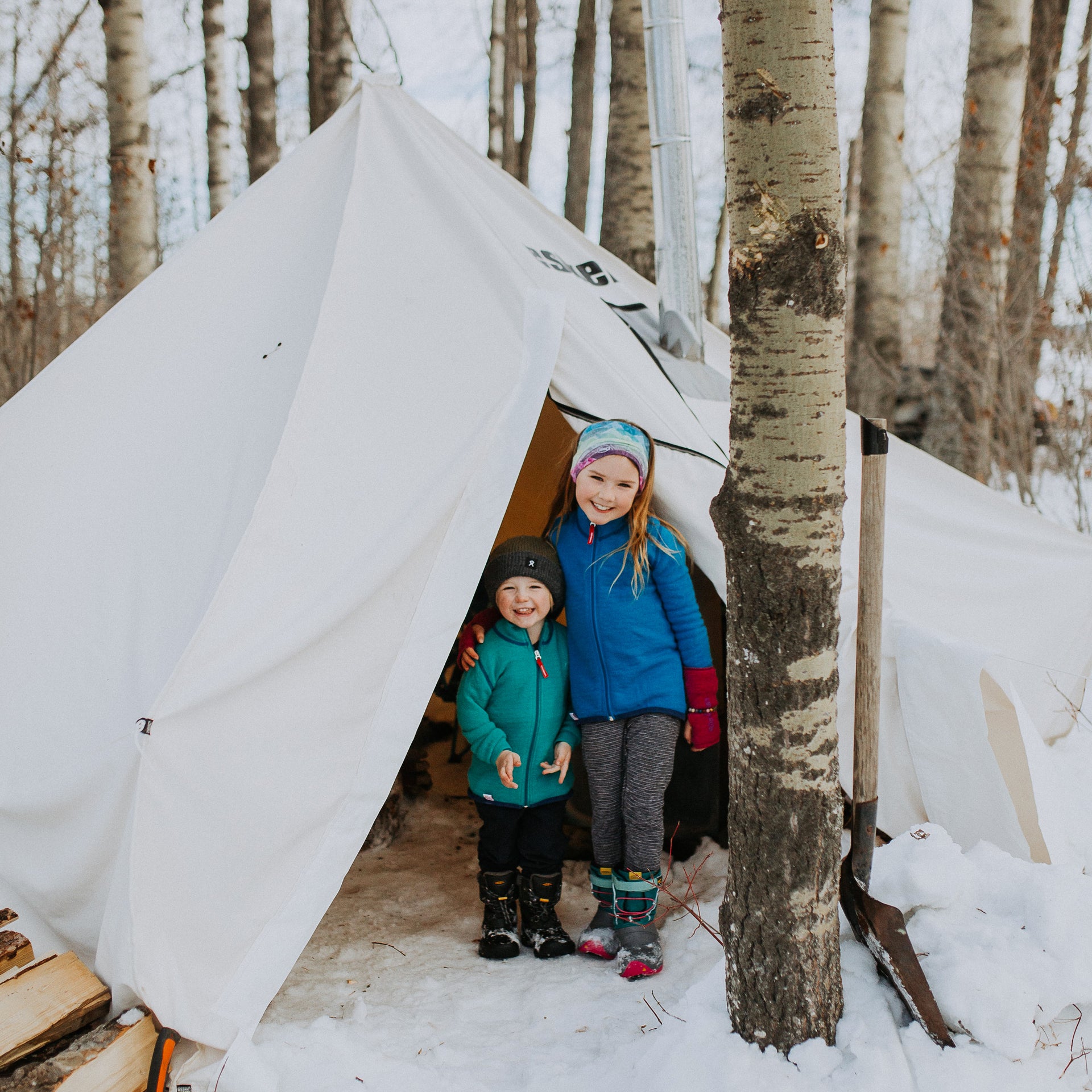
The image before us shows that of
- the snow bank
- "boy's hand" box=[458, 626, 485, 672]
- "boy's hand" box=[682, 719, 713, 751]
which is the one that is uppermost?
"boy's hand" box=[458, 626, 485, 672]

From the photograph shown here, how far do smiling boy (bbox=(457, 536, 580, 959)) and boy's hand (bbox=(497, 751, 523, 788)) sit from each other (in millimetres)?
77

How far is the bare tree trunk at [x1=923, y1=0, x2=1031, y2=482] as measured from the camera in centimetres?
544

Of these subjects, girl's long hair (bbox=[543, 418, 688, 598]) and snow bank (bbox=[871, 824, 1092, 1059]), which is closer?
snow bank (bbox=[871, 824, 1092, 1059])

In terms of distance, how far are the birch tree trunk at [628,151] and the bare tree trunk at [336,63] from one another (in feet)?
6.91

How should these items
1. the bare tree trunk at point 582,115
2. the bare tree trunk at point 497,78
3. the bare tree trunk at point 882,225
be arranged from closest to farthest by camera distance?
the bare tree trunk at point 882,225 → the bare tree trunk at point 582,115 → the bare tree trunk at point 497,78

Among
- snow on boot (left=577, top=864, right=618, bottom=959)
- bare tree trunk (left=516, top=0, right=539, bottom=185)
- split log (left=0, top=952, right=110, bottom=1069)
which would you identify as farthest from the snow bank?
bare tree trunk (left=516, top=0, right=539, bottom=185)

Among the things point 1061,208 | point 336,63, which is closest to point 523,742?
point 1061,208

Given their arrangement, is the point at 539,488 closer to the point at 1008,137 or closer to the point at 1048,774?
the point at 1048,774

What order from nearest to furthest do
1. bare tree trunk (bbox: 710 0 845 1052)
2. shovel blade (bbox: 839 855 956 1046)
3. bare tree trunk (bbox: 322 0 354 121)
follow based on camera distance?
bare tree trunk (bbox: 710 0 845 1052) → shovel blade (bbox: 839 855 956 1046) → bare tree trunk (bbox: 322 0 354 121)

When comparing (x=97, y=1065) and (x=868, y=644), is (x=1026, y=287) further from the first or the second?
(x=97, y=1065)

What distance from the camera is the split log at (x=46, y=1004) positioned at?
188 cm

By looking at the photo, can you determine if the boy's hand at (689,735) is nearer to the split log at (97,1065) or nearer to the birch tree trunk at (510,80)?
the split log at (97,1065)

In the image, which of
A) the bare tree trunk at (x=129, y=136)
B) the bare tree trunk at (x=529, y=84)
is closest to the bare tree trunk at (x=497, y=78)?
the bare tree trunk at (x=529, y=84)

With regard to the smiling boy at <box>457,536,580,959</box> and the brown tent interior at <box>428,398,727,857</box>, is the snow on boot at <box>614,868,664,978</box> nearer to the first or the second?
the smiling boy at <box>457,536,580,959</box>
